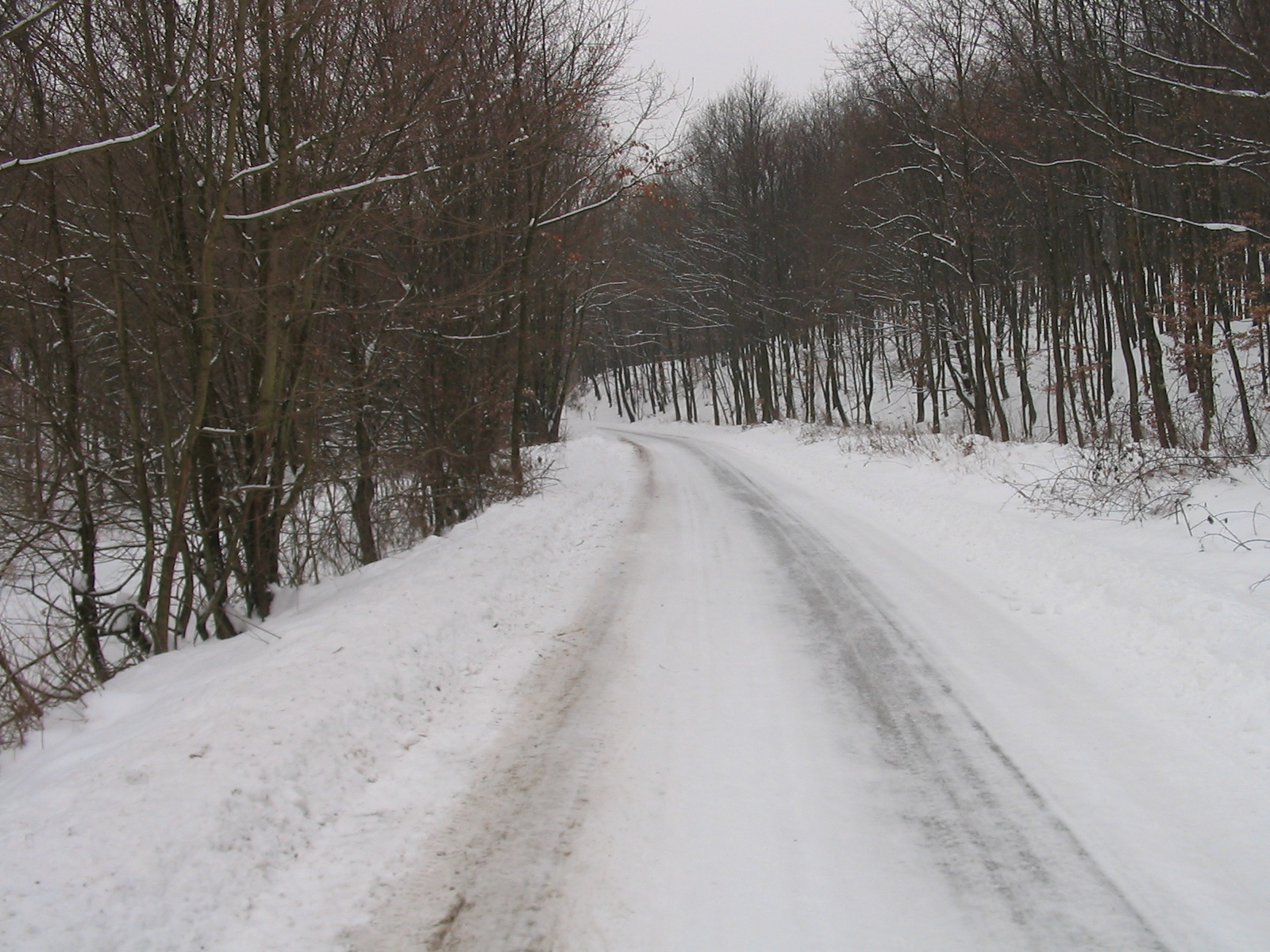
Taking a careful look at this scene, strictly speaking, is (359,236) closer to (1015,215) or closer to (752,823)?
(752,823)

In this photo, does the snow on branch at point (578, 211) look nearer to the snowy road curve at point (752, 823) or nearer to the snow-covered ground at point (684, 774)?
the snow-covered ground at point (684, 774)

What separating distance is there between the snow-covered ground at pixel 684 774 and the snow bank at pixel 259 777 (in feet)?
0.06

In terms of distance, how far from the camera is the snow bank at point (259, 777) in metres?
3.02

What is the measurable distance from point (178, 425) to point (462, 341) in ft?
19.3

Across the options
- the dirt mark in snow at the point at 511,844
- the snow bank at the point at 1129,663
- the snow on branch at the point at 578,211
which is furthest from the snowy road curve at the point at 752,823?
the snow on branch at the point at 578,211

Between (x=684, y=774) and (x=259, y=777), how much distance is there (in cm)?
223

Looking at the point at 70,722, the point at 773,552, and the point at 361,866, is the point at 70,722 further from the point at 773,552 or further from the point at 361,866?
the point at 773,552

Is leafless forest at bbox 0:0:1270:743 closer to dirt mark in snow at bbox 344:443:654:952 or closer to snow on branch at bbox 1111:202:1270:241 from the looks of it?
snow on branch at bbox 1111:202:1270:241

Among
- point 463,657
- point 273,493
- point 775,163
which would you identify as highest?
point 775,163

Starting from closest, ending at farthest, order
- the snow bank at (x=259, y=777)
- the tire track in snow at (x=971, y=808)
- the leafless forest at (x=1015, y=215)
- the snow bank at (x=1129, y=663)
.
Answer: the tire track in snow at (x=971, y=808) < the snow bank at (x=259, y=777) < the snow bank at (x=1129, y=663) < the leafless forest at (x=1015, y=215)

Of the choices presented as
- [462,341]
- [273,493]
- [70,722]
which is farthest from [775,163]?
[70,722]

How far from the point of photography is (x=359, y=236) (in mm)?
8453

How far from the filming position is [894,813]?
11.9 ft

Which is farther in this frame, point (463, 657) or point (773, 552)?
point (773, 552)
